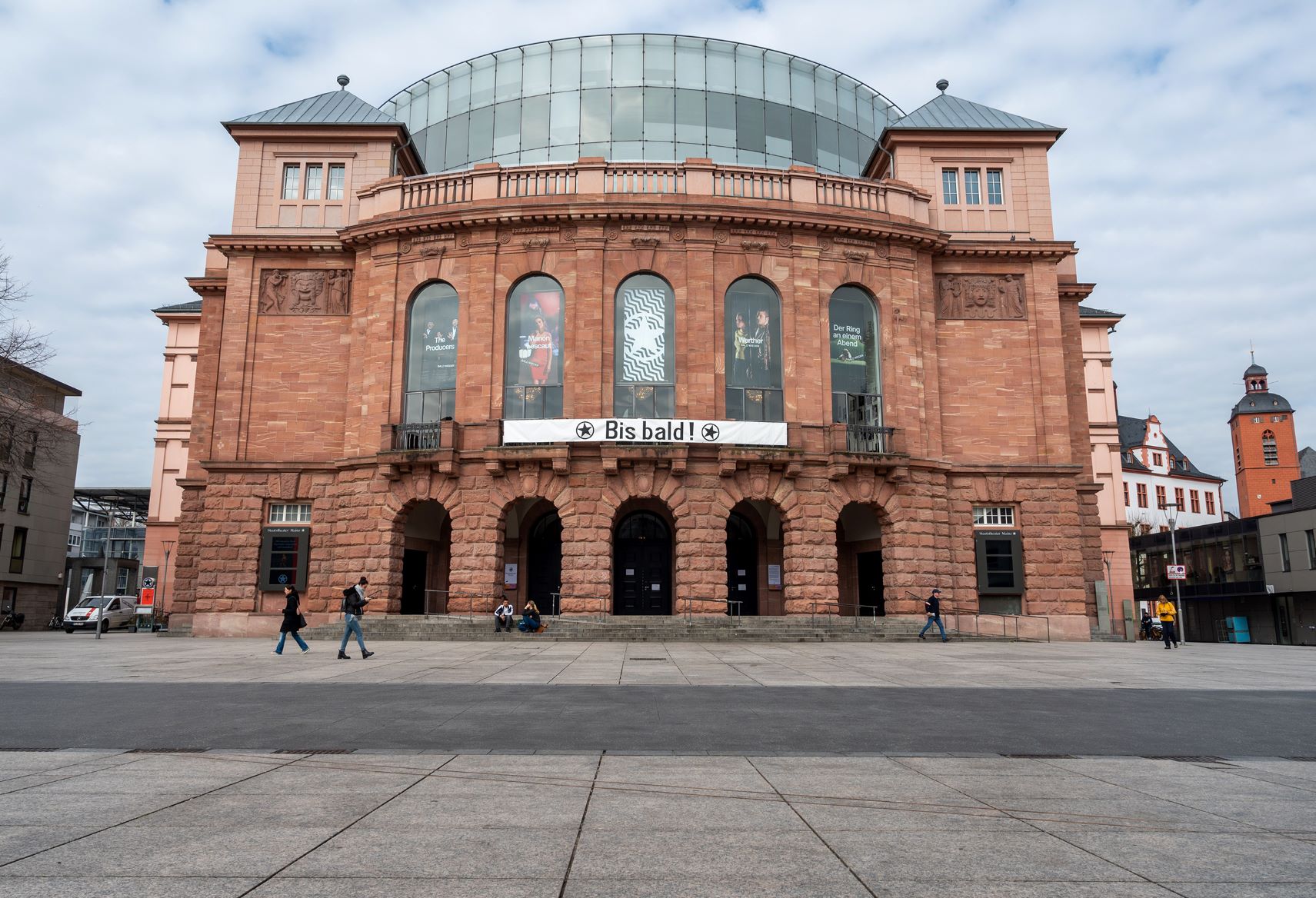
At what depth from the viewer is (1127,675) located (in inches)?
692

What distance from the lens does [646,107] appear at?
40781 mm

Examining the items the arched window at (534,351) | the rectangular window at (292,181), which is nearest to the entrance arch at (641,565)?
the arched window at (534,351)

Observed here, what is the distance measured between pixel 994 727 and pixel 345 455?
28093 millimetres

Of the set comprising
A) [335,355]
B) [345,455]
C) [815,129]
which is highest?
[815,129]

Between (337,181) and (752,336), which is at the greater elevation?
(337,181)

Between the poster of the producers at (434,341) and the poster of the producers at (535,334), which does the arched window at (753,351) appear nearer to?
the poster of the producers at (535,334)

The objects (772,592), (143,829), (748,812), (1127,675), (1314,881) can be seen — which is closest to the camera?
(1314,881)

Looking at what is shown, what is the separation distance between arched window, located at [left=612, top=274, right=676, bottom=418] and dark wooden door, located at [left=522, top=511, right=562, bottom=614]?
6734mm

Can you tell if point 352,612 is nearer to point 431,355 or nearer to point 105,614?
point 431,355

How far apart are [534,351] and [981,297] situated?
60.8ft

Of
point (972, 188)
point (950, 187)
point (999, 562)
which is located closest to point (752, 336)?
point (950, 187)

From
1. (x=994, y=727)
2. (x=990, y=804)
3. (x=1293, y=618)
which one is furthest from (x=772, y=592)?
(x=1293, y=618)

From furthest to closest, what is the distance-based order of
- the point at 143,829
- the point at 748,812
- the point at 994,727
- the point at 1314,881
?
the point at 994,727, the point at 748,812, the point at 143,829, the point at 1314,881

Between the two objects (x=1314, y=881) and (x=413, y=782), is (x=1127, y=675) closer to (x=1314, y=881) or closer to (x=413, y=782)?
(x=1314, y=881)
